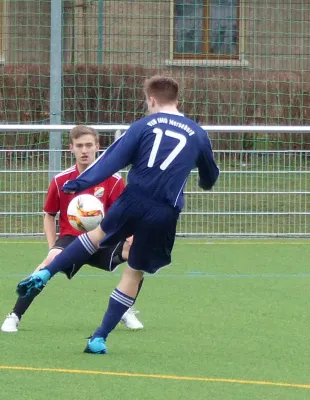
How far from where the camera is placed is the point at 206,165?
21.9 feet

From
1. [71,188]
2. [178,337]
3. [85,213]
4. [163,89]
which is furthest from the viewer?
[178,337]

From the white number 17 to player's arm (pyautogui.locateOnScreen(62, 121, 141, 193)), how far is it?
0.32 ft

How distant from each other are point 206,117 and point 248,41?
996 mm

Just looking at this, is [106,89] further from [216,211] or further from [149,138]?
[149,138]

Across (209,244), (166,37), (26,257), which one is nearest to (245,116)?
(166,37)

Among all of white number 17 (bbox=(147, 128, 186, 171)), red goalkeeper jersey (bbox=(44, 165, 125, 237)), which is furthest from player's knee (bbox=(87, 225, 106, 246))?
red goalkeeper jersey (bbox=(44, 165, 125, 237))

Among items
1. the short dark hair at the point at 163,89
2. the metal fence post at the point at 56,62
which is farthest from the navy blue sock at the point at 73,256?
the metal fence post at the point at 56,62

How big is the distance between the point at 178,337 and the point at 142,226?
1.07m

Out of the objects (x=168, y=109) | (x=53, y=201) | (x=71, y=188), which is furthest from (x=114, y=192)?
(x=71, y=188)

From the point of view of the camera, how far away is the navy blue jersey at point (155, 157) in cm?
638

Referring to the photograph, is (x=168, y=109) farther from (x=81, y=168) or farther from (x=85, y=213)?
(x=81, y=168)

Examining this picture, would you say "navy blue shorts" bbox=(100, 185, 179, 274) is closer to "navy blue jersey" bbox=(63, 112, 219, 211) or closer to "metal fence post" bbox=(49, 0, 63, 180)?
"navy blue jersey" bbox=(63, 112, 219, 211)

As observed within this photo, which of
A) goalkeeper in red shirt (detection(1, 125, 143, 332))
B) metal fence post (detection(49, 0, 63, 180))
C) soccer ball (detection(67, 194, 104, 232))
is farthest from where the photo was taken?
metal fence post (detection(49, 0, 63, 180))

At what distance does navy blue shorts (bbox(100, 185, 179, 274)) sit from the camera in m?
6.45
